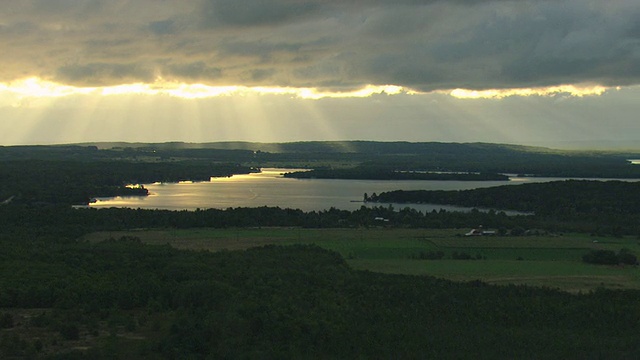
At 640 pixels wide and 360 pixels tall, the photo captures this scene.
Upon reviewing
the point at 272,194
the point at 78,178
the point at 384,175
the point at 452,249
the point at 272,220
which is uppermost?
the point at 78,178

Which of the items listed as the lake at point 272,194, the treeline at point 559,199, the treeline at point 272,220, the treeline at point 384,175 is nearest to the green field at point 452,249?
the treeline at point 272,220

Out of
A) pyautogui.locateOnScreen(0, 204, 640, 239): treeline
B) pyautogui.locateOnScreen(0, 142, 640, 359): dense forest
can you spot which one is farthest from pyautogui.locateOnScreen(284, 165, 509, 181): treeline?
pyautogui.locateOnScreen(0, 142, 640, 359): dense forest

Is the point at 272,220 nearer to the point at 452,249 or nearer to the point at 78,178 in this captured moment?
the point at 452,249

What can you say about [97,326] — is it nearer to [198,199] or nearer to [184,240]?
[184,240]

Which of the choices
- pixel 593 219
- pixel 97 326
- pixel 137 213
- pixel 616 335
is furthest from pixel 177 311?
pixel 593 219

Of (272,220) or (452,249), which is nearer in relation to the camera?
(452,249)

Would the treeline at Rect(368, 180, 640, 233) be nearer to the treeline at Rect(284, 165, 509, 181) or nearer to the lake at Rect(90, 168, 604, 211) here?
the lake at Rect(90, 168, 604, 211)

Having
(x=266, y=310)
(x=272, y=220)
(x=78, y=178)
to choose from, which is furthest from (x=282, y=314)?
(x=78, y=178)
